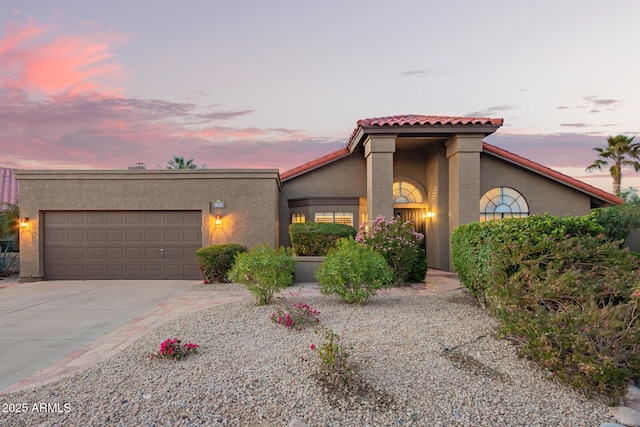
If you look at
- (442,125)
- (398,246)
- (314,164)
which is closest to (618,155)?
(442,125)

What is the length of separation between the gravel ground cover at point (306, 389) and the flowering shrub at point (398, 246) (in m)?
4.30

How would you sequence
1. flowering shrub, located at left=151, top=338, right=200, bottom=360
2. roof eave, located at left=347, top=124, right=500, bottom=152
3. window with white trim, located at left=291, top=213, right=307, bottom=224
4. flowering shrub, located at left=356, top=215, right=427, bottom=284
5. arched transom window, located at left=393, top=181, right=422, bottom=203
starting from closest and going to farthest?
flowering shrub, located at left=151, top=338, right=200, bottom=360
flowering shrub, located at left=356, top=215, right=427, bottom=284
roof eave, located at left=347, top=124, right=500, bottom=152
window with white trim, located at left=291, top=213, right=307, bottom=224
arched transom window, located at left=393, top=181, right=422, bottom=203

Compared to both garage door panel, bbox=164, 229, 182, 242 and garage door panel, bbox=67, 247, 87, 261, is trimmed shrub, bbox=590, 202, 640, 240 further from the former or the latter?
garage door panel, bbox=67, 247, 87, 261

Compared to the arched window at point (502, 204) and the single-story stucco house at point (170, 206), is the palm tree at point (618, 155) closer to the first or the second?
the arched window at point (502, 204)

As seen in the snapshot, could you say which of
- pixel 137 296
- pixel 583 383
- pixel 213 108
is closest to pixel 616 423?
pixel 583 383

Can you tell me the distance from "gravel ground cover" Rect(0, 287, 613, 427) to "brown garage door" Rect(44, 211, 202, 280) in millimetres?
6943

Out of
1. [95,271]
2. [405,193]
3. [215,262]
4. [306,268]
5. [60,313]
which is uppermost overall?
[405,193]

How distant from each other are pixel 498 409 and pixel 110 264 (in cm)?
1185

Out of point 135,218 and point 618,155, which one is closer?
point 135,218

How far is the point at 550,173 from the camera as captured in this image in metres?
12.6

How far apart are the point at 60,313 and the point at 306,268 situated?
5.66m

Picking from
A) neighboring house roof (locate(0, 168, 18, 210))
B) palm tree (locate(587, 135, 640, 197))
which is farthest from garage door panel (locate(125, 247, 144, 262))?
palm tree (locate(587, 135, 640, 197))

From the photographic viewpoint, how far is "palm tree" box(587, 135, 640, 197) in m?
25.8

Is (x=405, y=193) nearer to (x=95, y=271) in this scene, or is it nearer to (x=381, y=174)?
(x=381, y=174)
